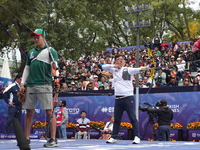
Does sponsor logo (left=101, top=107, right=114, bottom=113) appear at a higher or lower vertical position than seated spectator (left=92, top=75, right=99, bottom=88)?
lower

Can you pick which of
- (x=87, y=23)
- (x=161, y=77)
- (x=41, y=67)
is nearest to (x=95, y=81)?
(x=161, y=77)

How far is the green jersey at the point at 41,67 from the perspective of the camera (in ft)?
21.6

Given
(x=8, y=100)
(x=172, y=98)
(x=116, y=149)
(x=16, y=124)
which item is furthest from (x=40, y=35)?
(x=172, y=98)

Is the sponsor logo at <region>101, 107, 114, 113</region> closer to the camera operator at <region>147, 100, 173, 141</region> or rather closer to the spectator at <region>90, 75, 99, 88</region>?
the spectator at <region>90, 75, 99, 88</region>

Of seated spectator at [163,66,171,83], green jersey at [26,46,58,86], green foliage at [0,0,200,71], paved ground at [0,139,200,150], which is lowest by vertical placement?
paved ground at [0,139,200,150]

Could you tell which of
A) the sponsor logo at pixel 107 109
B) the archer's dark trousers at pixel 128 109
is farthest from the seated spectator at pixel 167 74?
the archer's dark trousers at pixel 128 109

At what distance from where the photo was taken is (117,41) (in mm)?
41750

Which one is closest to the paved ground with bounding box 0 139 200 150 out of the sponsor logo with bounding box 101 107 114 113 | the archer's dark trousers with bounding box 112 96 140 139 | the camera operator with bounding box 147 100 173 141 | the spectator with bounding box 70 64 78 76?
the archer's dark trousers with bounding box 112 96 140 139

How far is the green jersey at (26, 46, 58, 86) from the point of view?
6.60m

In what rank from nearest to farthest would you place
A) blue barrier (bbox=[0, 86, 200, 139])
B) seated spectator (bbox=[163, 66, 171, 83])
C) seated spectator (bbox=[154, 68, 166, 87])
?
blue barrier (bbox=[0, 86, 200, 139]) < seated spectator (bbox=[163, 66, 171, 83]) < seated spectator (bbox=[154, 68, 166, 87])

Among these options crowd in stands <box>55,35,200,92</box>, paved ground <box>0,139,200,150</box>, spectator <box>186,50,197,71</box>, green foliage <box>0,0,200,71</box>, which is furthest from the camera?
green foliage <box>0,0,200,71</box>

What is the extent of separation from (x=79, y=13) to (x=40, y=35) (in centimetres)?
2471

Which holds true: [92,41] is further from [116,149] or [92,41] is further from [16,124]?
[16,124]

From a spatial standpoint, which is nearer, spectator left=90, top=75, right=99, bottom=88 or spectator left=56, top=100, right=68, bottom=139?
spectator left=56, top=100, right=68, bottom=139
